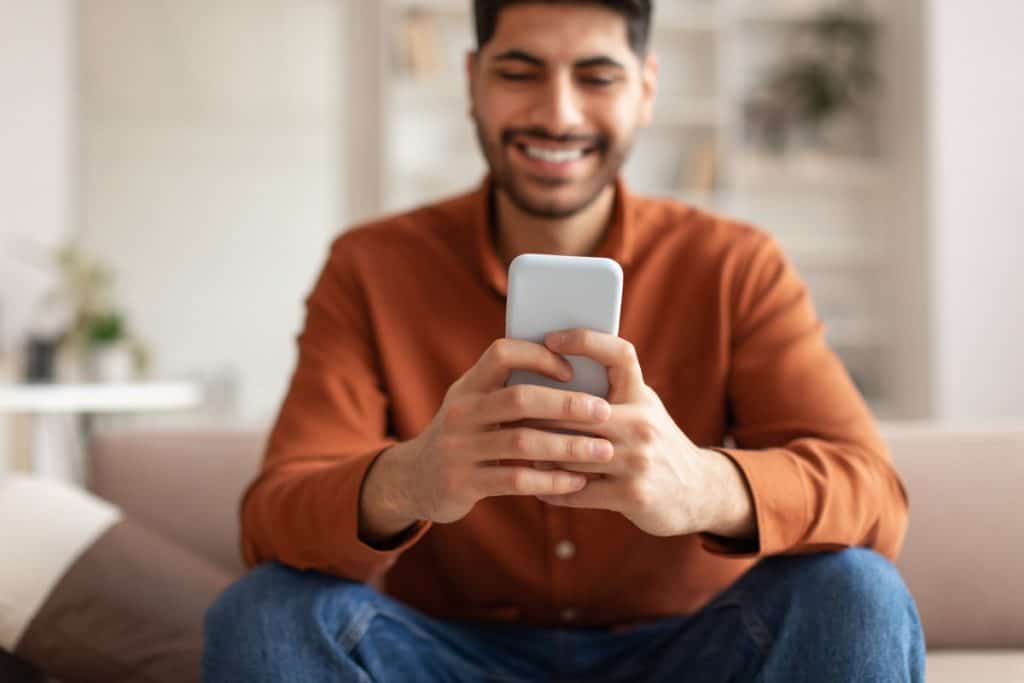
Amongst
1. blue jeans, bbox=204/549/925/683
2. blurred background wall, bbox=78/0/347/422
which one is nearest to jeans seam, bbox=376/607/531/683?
blue jeans, bbox=204/549/925/683

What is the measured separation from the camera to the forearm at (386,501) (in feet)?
3.26

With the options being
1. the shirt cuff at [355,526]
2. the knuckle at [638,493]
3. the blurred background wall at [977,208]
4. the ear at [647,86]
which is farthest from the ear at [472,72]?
the blurred background wall at [977,208]

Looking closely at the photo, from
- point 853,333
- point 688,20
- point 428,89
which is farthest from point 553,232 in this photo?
point 853,333

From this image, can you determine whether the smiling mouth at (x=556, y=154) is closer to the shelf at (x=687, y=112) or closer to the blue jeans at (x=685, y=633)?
the blue jeans at (x=685, y=633)

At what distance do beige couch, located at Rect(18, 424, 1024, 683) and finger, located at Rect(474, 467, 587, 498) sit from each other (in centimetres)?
73

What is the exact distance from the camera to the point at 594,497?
37.2 inches

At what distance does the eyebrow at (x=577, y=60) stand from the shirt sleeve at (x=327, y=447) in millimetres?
304

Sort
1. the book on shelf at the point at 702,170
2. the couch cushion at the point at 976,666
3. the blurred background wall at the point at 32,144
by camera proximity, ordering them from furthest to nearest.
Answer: the book on shelf at the point at 702,170
the blurred background wall at the point at 32,144
the couch cushion at the point at 976,666

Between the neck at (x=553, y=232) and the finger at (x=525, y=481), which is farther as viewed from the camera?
the neck at (x=553, y=232)

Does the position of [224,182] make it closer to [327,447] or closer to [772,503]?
[327,447]

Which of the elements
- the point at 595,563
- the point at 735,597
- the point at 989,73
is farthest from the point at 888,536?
the point at 989,73

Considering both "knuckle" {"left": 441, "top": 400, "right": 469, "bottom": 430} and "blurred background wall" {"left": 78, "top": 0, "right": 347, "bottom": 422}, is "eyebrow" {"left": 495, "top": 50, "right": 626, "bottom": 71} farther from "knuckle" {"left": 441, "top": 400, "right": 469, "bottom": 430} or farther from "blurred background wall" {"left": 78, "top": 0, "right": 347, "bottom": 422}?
"blurred background wall" {"left": 78, "top": 0, "right": 347, "bottom": 422}

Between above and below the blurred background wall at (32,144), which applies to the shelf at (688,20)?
above

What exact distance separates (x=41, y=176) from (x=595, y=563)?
148 inches
